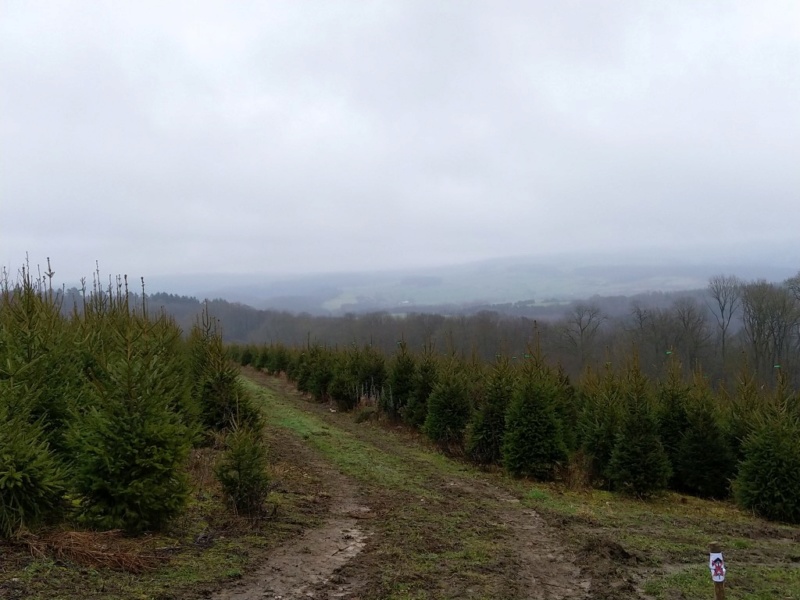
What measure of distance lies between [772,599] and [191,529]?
6.73 m

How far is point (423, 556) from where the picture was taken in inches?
258

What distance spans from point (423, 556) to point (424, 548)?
32cm

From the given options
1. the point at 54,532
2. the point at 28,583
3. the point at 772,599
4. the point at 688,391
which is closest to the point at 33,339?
the point at 54,532

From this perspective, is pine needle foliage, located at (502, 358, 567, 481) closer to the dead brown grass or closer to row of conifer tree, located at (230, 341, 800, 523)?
row of conifer tree, located at (230, 341, 800, 523)

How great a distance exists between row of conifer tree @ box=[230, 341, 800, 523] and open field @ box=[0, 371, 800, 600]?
0.78 m

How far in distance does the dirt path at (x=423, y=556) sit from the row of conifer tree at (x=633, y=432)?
2.89m

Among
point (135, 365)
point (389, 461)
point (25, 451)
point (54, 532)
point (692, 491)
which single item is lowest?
point (692, 491)

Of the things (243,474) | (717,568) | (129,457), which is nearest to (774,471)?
A: (717,568)

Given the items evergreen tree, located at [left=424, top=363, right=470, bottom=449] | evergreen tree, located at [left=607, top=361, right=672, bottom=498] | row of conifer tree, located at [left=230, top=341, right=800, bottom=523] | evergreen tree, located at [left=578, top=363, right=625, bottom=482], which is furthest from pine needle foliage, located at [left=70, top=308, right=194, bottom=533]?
evergreen tree, located at [left=578, top=363, right=625, bottom=482]

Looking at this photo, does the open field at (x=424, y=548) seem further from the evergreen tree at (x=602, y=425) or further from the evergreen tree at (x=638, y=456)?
the evergreen tree at (x=602, y=425)

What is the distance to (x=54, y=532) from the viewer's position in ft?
18.6

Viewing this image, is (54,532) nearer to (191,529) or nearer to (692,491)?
(191,529)

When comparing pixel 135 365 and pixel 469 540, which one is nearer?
pixel 135 365

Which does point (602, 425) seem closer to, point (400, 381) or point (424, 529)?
point (424, 529)
